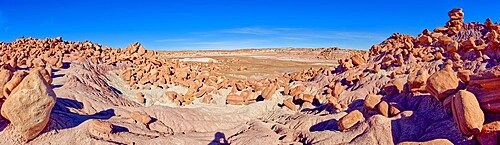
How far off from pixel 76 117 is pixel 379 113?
306 inches

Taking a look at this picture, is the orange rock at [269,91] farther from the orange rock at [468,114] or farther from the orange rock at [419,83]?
the orange rock at [468,114]

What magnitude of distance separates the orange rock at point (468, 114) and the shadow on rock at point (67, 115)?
7.67 m

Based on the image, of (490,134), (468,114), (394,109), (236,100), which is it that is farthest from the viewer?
(236,100)

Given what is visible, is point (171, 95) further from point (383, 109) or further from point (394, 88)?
point (383, 109)

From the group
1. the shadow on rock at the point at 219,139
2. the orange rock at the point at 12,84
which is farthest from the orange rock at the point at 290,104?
the orange rock at the point at 12,84

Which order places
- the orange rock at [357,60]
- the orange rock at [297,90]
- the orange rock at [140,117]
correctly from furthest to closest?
1. the orange rock at [357,60]
2. the orange rock at [297,90]
3. the orange rock at [140,117]

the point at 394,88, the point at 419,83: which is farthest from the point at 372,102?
the point at 394,88

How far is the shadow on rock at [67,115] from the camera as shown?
862 cm

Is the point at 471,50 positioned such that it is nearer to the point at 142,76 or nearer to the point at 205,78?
the point at 205,78

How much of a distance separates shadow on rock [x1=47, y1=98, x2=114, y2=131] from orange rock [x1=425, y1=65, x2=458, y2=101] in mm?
7624

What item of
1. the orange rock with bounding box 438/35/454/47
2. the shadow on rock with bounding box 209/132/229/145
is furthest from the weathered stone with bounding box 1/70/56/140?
the orange rock with bounding box 438/35/454/47

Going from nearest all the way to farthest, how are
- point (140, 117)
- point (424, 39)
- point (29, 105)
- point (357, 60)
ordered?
point (29, 105), point (140, 117), point (424, 39), point (357, 60)

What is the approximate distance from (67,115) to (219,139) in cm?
409

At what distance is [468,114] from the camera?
6.52 m
